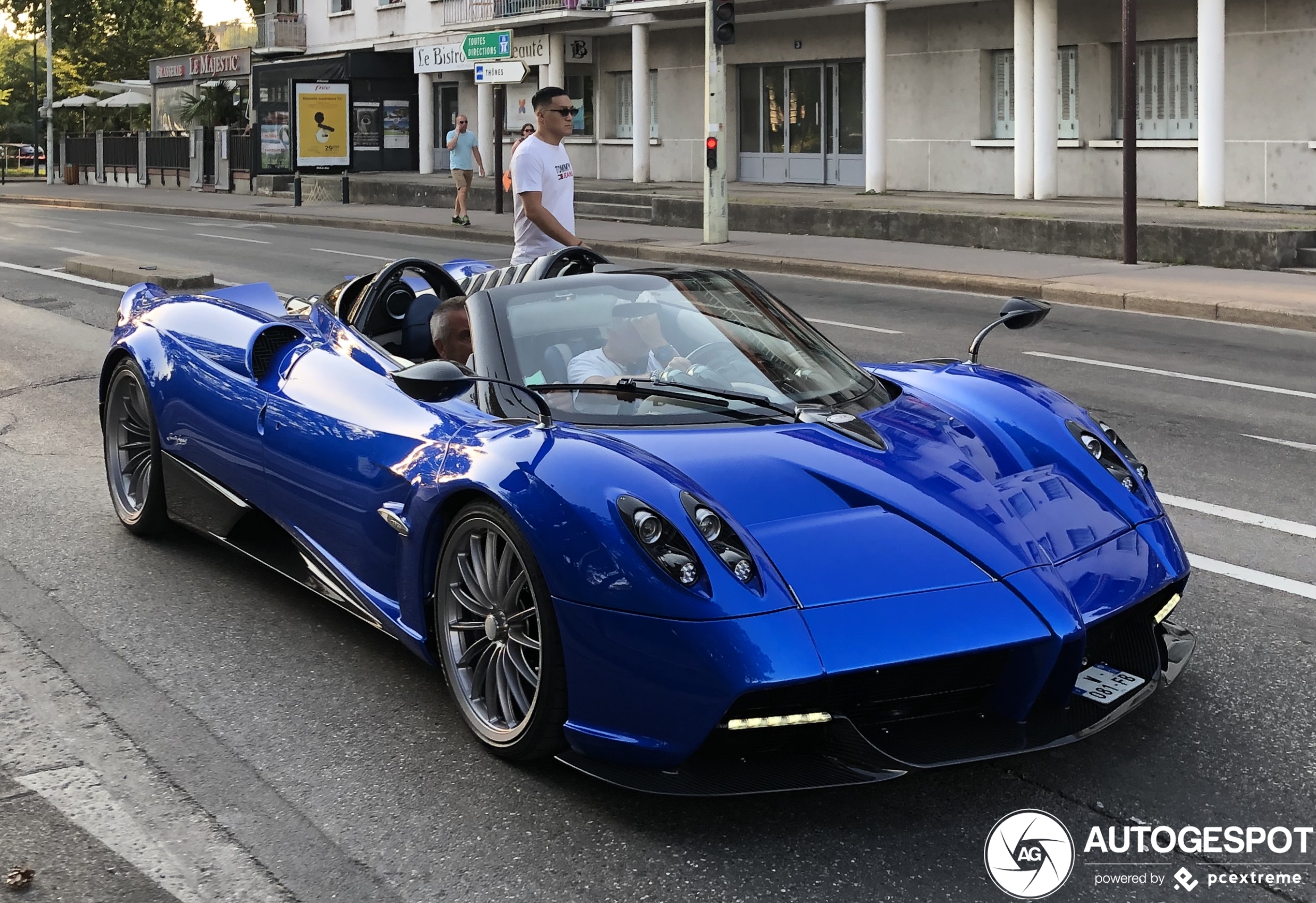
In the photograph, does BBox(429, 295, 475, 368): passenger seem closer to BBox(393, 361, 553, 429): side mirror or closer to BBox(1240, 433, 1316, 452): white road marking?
BBox(393, 361, 553, 429): side mirror

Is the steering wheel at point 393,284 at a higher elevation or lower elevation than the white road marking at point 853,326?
higher

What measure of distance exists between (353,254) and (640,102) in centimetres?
1526

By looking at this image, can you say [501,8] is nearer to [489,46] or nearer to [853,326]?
[489,46]

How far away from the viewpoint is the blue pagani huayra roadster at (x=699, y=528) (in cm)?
336

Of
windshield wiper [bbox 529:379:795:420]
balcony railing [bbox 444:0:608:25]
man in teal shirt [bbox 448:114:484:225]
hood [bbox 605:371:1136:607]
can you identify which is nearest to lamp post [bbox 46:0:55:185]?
balcony railing [bbox 444:0:608:25]

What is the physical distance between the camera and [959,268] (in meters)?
17.8

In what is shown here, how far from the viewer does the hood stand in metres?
3.53

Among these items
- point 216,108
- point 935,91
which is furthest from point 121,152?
point 935,91

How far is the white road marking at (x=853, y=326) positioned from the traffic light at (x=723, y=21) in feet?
24.1

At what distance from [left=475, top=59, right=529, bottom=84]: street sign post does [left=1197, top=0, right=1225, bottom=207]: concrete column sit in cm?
1233

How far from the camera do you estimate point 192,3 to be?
88.3 meters

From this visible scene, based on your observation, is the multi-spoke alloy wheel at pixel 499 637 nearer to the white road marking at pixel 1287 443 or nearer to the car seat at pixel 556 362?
the car seat at pixel 556 362

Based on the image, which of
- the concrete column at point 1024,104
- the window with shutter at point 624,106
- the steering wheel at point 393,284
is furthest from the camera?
the window with shutter at point 624,106

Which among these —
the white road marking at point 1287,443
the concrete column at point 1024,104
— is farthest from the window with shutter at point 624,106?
the white road marking at point 1287,443
